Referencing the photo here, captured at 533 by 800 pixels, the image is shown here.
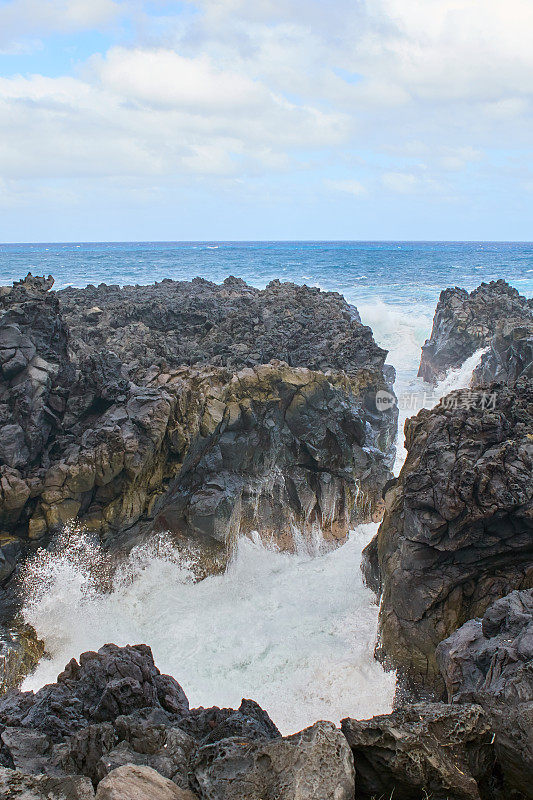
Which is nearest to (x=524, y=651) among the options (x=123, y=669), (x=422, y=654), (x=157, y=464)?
(x=422, y=654)

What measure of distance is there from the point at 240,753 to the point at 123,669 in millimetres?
2674

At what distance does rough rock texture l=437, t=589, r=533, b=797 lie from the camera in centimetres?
527

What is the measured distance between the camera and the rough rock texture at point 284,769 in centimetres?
475

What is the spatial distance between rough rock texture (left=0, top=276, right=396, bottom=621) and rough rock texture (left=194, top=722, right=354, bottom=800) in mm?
8076

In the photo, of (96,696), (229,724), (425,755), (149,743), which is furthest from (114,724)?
(425,755)

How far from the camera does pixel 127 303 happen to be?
2673 centimetres

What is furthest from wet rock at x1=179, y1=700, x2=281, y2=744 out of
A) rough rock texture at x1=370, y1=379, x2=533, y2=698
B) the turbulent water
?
rough rock texture at x1=370, y1=379, x2=533, y2=698

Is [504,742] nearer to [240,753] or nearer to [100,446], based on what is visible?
[240,753]

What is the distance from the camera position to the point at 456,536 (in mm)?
9781

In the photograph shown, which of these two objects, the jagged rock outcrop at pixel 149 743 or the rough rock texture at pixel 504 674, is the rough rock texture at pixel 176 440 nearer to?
the jagged rock outcrop at pixel 149 743

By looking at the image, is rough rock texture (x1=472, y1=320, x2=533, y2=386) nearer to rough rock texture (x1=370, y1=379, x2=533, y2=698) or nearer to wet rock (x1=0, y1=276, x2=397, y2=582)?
wet rock (x1=0, y1=276, x2=397, y2=582)

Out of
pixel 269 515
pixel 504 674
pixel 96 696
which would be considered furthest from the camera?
pixel 269 515

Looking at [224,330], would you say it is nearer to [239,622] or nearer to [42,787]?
[239,622]

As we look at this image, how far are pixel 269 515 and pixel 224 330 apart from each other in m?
8.92
